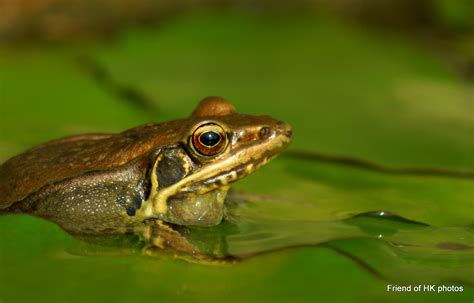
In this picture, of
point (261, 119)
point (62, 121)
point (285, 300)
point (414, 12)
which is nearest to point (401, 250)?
point (285, 300)

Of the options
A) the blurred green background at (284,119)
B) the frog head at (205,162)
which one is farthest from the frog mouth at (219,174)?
the blurred green background at (284,119)

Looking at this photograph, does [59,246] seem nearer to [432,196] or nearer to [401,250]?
[401,250]

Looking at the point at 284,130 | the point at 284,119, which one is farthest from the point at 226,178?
the point at 284,119

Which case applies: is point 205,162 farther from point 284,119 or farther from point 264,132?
point 284,119

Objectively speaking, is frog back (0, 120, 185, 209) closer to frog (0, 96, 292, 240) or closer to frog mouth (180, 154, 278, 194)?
frog (0, 96, 292, 240)

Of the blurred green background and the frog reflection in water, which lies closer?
the blurred green background

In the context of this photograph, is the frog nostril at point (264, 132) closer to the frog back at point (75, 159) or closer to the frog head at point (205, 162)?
the frog head at point (205, 162)

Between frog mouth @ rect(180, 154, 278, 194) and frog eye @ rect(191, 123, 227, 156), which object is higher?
frog eye @ rect(191, 123, 227, 156)

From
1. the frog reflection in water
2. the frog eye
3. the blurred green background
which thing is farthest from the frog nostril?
the blurred green background
